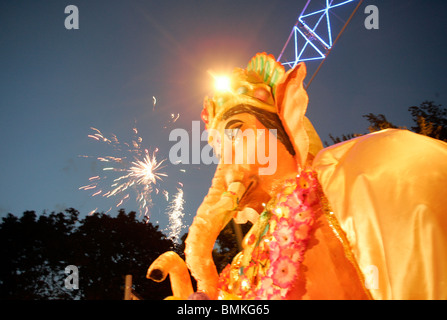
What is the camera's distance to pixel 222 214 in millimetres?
2828

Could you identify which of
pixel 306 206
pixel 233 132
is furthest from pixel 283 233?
pixel 233 132

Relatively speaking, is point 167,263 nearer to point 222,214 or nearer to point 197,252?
point 197,252

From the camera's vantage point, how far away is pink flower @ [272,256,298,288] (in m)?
2.01

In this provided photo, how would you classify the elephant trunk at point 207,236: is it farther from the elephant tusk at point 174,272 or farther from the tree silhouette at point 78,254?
the tree silhouette at point 78,254

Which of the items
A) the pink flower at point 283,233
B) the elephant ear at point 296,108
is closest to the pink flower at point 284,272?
the pink flower at point 283,233

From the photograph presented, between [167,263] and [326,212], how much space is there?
1.40m

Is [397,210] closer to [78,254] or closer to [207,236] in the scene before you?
[207,236]

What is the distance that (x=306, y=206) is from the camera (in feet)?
7.13

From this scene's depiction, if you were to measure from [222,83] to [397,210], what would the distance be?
83.5 inches

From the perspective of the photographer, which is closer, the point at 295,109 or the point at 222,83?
the point at 295,109

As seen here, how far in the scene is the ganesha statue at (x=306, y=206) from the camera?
1.37 metres
